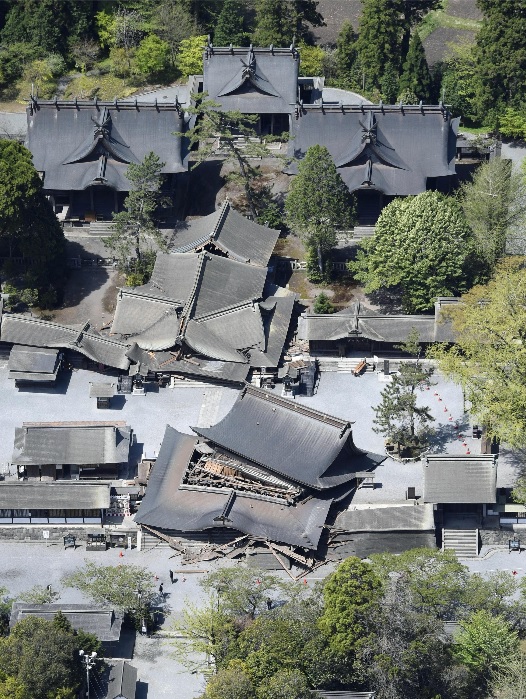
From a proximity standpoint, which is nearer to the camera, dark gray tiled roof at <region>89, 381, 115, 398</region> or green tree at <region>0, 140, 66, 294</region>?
dark gray tiled roof at <region>89, 381, 115, 398</region>

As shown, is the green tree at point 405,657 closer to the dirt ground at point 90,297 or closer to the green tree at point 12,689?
the green tree at point 12,689

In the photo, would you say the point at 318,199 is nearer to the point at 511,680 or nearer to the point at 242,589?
the point at 242,589

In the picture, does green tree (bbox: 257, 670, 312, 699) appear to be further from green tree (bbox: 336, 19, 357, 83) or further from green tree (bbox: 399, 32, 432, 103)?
green tree (bbox: 336, 19, 357, 83)

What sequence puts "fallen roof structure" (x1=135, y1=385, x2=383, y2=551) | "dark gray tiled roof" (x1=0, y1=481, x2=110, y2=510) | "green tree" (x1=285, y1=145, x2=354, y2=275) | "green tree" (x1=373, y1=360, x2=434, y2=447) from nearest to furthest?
1. "fallen roof structure" (x1=135, y1=385, x2=383, y2=551)
2. "dark gray tiled roof" (x1=0, y1=481, x2=110, y2=510)
3. "green tree" (x1=373, y1=360, x2=434, y2=447)
4. "green tree" (x1=285, y1=145, x2=354, y2=275)

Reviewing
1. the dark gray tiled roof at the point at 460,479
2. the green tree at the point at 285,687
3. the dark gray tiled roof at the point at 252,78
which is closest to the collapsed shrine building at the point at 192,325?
the dark gray tiled roof at the point at 460,479

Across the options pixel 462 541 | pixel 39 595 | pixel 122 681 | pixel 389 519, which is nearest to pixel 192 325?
pixel 389 519

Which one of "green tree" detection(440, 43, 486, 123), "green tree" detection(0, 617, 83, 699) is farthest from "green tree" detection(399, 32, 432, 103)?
"green tree" detection(0, 617, 83, 699)
